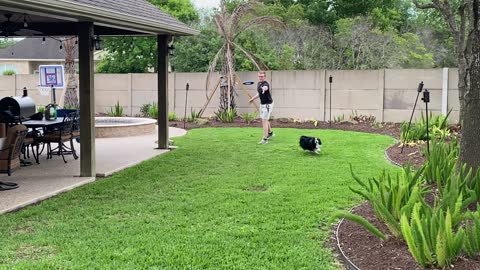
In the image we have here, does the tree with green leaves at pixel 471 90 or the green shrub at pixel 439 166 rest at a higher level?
the tree with green leaves at pixel 471 90

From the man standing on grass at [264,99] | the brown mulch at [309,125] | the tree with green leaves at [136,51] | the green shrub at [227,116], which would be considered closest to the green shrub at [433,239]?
the man standing on grass at [264,99]

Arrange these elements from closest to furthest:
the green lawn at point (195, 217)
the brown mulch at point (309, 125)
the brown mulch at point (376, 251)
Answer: the brown mulch at point (376, 251) < the green lawn at point (195, 217) < the brown mulch at point (309, 125)

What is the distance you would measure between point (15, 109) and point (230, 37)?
8.01 meters

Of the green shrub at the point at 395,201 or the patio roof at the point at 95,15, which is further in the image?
the patio roof at the point at 95,15

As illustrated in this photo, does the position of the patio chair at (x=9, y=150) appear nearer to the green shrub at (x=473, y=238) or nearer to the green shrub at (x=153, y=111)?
the green shrub at (x=473, y=238)

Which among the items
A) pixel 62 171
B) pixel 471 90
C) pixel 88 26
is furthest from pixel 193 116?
pixel 471 90

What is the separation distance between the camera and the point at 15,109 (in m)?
11.6

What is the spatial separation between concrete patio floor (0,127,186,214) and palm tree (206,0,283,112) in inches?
197

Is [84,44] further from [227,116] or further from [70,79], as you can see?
[70,79]

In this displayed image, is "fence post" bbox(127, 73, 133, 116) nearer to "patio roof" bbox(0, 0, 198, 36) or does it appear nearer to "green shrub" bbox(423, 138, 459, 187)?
"patio roof" bbox(0, 0, 198, 36)

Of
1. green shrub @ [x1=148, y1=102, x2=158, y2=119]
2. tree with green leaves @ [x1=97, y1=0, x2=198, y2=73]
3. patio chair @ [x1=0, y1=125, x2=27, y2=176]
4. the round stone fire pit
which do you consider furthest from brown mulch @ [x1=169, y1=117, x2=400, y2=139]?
patio chair @ [x1=0, y1=125, x2=27, y2=176]

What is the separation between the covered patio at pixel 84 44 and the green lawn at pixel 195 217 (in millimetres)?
499

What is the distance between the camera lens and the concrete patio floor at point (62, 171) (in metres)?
7.27

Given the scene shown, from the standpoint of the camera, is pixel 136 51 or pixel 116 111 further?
pixel 136 51
